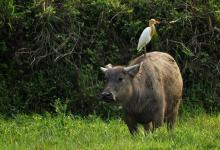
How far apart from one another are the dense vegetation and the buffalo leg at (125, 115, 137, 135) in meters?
2.42

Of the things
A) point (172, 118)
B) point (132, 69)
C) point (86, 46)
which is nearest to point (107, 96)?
point (132, 69)

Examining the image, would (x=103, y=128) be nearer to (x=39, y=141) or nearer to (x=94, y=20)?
(x=39, y=141)

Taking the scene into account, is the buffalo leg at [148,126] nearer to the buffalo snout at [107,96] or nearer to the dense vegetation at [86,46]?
the buffalo snout at [107,96]

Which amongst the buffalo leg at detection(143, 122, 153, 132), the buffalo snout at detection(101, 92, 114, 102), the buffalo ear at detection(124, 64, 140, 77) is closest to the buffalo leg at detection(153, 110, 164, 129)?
the buffalo leg at detection(143, 122, 153, 132)

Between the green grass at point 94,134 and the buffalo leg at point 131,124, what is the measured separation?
0.13 meters

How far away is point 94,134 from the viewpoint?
10.7m

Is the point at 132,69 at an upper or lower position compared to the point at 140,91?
upper

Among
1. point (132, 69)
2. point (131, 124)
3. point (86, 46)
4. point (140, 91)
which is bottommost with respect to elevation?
point (131, 124)

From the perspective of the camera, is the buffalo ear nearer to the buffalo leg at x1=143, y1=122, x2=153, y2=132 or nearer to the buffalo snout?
the buffalo snout

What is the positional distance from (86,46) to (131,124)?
141 inches

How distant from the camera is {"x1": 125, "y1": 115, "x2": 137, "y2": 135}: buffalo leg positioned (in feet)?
34.2

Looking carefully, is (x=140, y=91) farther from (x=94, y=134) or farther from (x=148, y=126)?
(x=94, y=134)

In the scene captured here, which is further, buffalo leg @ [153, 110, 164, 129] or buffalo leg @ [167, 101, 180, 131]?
buffalo leg @ [167, 101, 180, 131]

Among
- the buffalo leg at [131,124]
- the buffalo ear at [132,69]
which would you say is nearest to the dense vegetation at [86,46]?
the buffalo leg at [131,124]
